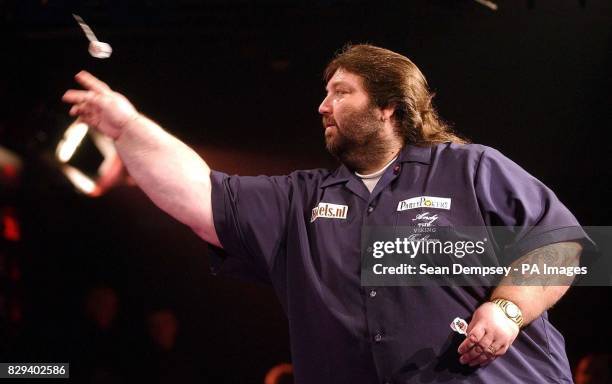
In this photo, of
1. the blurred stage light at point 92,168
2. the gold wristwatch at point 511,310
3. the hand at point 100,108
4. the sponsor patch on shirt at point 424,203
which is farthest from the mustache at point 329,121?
the blurred stage light at point 92,168

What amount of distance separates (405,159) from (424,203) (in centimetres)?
25

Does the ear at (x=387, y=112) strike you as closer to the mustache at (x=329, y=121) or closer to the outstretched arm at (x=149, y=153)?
the mustache at (x=329, y=121)

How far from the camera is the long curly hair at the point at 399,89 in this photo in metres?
2.62

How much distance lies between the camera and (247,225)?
2.27 metres

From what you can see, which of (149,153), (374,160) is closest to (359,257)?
(374,160)

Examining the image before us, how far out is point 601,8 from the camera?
151 inches

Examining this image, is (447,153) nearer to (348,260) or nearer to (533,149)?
(348,260)

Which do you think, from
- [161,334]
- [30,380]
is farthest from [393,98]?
[30,380]

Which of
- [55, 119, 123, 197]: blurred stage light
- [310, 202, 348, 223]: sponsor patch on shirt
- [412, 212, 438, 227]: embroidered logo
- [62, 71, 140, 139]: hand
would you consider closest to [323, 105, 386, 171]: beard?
[310, 202, 348, 223]: sponsor patch on shirt

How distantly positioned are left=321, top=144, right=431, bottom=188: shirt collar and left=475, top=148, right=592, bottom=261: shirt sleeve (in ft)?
0.74

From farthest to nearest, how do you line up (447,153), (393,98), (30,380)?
(30,380) < (393,98) < (447,153)

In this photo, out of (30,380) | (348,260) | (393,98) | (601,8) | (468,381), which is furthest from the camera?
(30,380)

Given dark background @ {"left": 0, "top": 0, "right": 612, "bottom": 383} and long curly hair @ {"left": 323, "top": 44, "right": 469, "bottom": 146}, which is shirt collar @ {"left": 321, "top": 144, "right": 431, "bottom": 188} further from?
dark background @ {"left": 0, "top": 0, "right": 612, "bottom": 383}

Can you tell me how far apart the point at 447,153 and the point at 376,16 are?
1931 mm
